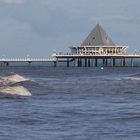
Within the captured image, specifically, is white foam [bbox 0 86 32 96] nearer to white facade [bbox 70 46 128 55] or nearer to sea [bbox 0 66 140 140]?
sea [bbox 0 66 140 140]

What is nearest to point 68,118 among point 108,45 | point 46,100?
point 46,100

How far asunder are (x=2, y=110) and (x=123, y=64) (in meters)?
159

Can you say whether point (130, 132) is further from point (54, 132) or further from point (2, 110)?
point (2, 110)

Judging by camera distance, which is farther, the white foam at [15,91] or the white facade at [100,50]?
the white facade at [100,50]

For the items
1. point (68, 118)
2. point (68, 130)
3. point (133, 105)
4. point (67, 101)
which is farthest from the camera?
point (67, 101)

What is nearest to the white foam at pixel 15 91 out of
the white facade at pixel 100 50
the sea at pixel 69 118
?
the sea at pixel 69 118

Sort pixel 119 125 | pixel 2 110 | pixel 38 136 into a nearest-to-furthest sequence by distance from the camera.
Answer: pixel 38 136 < pixel 119 125 < pixel 2 110

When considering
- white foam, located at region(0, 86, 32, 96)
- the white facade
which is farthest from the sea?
the white facade

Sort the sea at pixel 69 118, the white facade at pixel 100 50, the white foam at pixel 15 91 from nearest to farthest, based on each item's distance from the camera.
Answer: the sea at pixel 69 118 < the white foam at pixel 15 91 < the white facade at pixel 100 50

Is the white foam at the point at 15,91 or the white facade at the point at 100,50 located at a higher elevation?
the white facade at the point at 100,50

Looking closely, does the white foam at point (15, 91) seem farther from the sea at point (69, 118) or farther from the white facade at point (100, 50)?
the white facade at point (100, 50)

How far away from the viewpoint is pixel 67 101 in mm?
49656

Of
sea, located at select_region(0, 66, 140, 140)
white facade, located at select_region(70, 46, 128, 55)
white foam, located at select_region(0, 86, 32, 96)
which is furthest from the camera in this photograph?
white facade, located at select_region(70, 46, 128, 55)

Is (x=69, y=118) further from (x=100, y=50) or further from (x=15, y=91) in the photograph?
(x=100, y=50)
